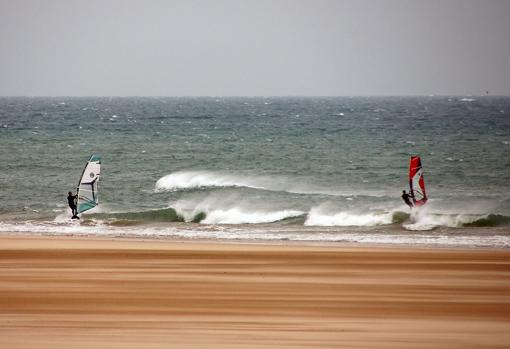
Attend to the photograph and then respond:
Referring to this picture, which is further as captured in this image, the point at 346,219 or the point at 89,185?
the point at 346,219

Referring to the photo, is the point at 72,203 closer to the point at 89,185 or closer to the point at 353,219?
the point at 89,185

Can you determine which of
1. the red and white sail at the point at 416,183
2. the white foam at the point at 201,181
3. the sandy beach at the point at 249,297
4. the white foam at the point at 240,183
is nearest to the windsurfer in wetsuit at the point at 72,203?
the sandy beach at the point at 249,297

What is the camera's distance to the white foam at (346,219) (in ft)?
77.7

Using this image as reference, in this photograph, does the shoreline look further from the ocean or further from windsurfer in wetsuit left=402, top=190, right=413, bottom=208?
windsurfer in wetsuit left=402, top=190, right=413, bottom=208

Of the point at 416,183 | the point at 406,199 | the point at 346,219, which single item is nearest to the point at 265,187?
the point at 416,183

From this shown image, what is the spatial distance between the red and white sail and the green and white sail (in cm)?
1023

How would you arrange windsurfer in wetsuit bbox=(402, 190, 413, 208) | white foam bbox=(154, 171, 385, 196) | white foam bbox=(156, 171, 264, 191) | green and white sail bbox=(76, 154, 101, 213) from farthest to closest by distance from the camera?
1. white foam bbox=(156, 171, 264, 191)
2. white foam bbox=(154, 171, 385, 196)
3. windsurfer in wetsuit bbox=(402, 190, 413, 208)
4. green and white sail bbox=(76, 154, 101, 213)

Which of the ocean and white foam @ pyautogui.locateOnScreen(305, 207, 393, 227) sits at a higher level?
the ocean

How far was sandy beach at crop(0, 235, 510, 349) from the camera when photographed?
9.48 m

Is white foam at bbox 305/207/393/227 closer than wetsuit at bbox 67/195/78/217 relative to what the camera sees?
No

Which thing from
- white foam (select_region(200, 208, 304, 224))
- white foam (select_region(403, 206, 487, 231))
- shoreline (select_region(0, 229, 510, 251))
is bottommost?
white foam (select_region(200, 208, 304, 224))

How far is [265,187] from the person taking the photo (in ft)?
106

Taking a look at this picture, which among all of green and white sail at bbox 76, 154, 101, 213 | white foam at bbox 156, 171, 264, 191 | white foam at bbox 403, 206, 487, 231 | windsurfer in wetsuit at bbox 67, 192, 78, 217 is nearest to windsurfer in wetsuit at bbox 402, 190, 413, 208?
white foam at bbox 403, 206, 487, 231

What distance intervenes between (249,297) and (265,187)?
20652 millimetres
